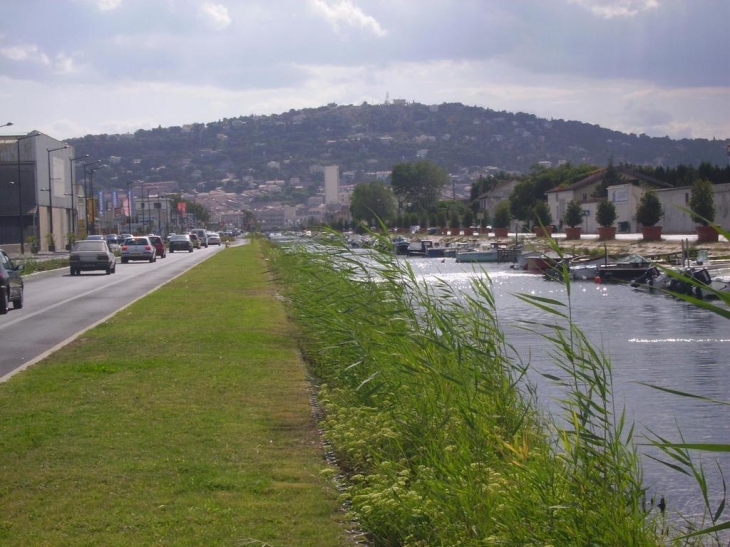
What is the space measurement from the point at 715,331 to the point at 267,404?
74.7ft

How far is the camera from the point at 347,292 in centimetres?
1480

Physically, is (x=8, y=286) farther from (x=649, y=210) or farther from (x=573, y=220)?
(x=573, y=220)

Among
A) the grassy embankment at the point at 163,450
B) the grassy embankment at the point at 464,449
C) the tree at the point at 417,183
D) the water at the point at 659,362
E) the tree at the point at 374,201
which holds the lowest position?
the water at the point at 659,362

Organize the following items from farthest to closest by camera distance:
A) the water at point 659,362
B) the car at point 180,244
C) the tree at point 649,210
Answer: the car at point 180,244, the tree at point 649,210, the water at point 659,362

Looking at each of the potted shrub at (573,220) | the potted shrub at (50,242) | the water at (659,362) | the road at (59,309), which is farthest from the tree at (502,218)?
the road at (59,309)

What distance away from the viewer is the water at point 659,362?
12.8 metres

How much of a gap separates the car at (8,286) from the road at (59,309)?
0.95 feet

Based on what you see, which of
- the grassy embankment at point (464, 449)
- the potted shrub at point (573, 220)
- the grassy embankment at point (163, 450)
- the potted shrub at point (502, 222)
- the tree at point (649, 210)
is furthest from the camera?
the potted shrub at point (502, 222)

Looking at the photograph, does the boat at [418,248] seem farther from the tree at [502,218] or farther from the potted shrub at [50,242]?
the potted shrub at [50,242]

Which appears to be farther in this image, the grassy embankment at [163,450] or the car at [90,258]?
the car at [90,258]

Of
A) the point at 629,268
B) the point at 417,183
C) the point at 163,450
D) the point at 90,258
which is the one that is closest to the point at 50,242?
the point at 90,258

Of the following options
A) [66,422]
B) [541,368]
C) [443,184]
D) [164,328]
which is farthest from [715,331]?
[443,184]

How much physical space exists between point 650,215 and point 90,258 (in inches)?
1541

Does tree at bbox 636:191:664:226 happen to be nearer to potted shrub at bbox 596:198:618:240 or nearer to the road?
potted shrub at bbox 596:198:618:240
